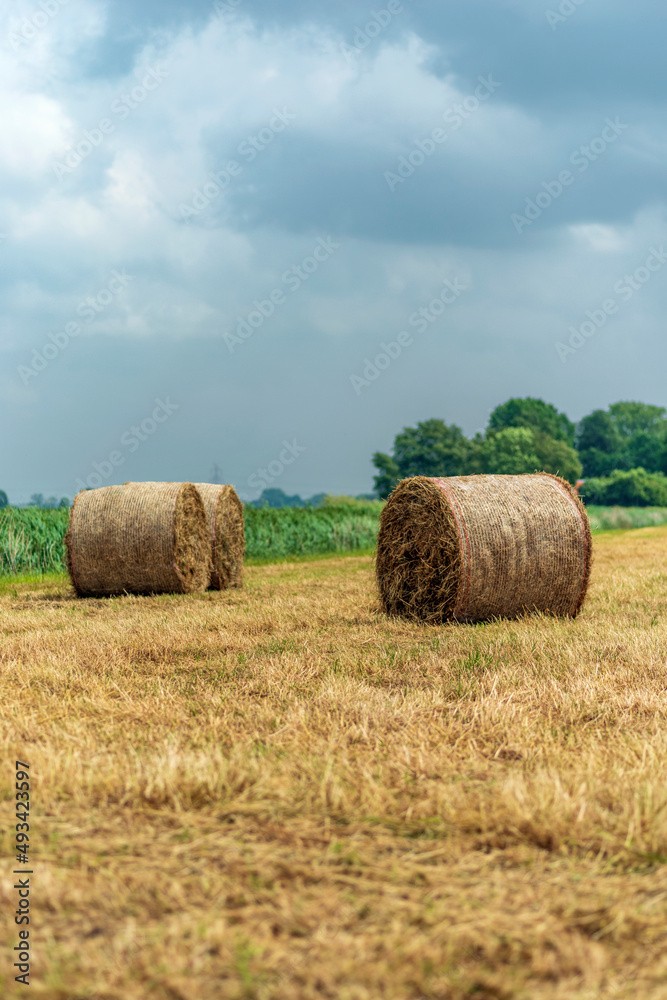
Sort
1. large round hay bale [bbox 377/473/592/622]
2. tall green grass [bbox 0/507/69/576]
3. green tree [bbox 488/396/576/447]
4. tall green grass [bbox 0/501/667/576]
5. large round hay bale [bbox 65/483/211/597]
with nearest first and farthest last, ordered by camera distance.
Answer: large round hay bale [bbox 377/473/592/622], large round hay bale [bbox 65/483/211/597], tall green grass [bbox 0/507/69/576], tall green grass [bbox 0/501/667/576], green tree [bbox 488/396/576/447]

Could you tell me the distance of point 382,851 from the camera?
9.87ft

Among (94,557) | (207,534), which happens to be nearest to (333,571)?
(207,534)

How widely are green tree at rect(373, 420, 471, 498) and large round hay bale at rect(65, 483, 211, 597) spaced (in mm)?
61457

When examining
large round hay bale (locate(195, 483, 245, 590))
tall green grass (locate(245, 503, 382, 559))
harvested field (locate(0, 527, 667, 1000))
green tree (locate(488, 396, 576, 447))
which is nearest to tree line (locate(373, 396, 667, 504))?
green tree (locate(488, 396, 576, 447))

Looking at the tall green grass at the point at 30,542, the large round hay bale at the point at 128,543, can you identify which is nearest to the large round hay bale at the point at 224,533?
the large round hay bale at the point at 128,543

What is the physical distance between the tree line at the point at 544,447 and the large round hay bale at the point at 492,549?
4842cm

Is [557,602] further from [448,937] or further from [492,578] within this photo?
[448,937]

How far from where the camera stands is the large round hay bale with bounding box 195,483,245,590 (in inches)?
517

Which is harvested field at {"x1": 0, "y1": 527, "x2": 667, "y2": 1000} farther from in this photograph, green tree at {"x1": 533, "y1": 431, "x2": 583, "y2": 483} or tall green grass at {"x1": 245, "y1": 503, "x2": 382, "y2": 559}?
green tree at {"x1": 533, "y1": 431, "x2": 583, "y2": 483}

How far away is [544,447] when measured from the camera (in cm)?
8319

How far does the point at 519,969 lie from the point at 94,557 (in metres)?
10.2

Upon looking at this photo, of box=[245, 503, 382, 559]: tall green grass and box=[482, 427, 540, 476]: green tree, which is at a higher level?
box=[482, 427, 540, 476]: green tree

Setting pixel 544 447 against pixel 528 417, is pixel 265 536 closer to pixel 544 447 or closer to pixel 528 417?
pixel 544 447

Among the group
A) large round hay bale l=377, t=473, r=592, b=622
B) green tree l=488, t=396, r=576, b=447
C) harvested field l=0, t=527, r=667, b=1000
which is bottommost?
harvested field l=0, t=527, r=667, b=1000
